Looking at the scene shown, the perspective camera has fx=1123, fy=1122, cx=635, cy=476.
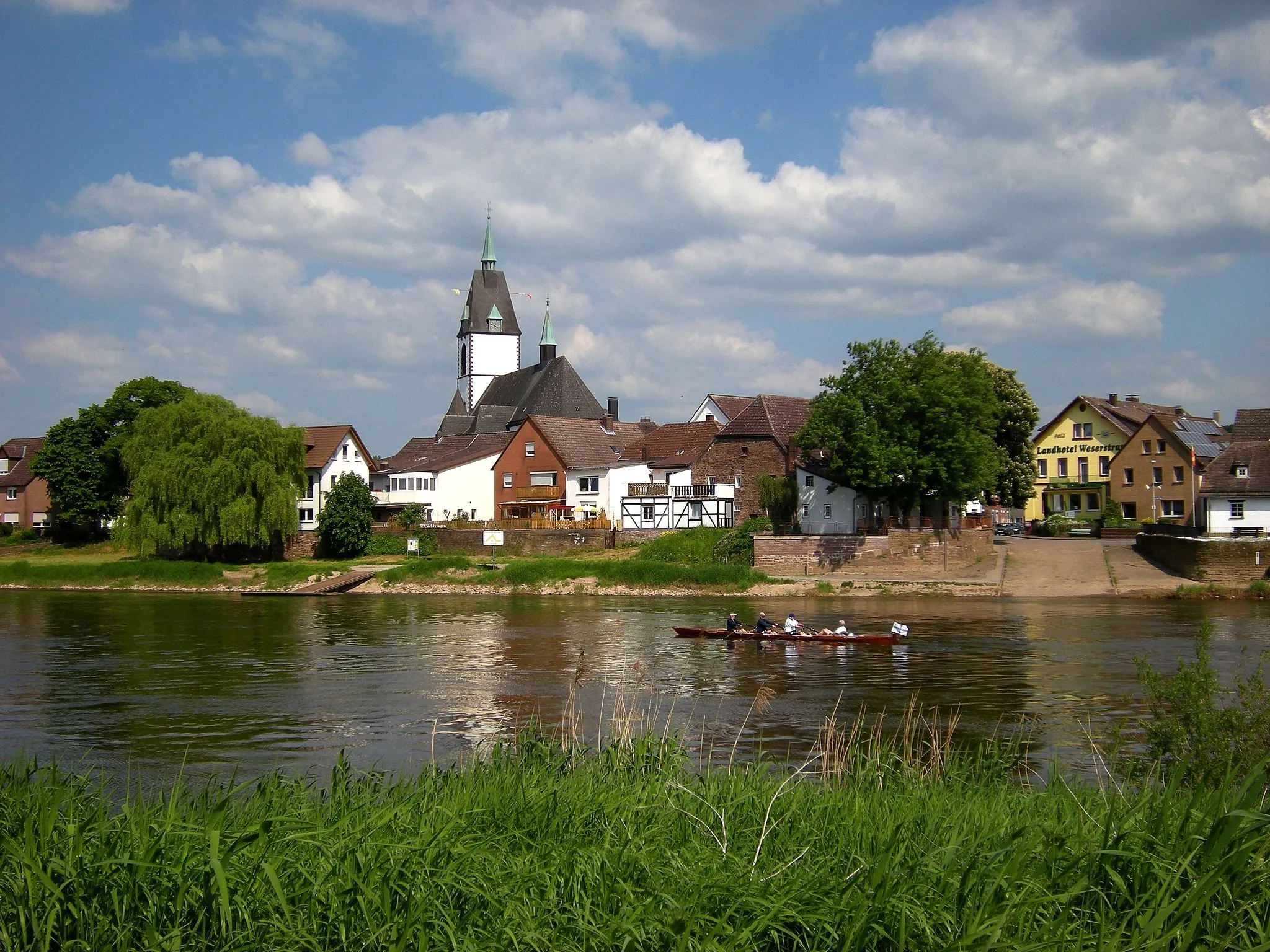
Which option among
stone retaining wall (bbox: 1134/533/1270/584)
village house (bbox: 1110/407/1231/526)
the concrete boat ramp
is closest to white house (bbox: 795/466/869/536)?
stone retaining wall (bbox: 1134/533/1270/584)

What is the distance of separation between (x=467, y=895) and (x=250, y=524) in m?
55.4

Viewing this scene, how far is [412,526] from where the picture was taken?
67.3 metres

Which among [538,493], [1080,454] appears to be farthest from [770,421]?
[1080,454]

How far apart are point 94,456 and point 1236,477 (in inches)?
2631

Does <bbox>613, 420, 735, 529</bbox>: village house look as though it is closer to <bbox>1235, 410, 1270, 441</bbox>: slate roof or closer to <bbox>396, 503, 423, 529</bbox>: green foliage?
<bbox>396, 503, 423, 529</bbox>: green foliage

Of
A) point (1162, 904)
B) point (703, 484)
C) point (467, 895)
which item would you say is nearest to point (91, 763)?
point (467, 895)

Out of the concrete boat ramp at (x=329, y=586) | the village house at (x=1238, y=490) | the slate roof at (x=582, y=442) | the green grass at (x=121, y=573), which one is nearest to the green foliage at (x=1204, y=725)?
the village house at (x=1238, y=490)

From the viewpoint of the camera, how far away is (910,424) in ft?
167

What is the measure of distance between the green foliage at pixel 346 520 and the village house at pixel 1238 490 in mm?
43604

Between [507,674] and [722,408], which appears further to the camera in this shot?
[722,408]

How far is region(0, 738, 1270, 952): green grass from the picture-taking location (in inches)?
265

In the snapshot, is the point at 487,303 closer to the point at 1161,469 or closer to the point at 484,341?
the point at 484,341

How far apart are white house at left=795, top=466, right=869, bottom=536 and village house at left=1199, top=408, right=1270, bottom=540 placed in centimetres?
1600

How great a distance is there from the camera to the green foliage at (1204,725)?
12.4 m
